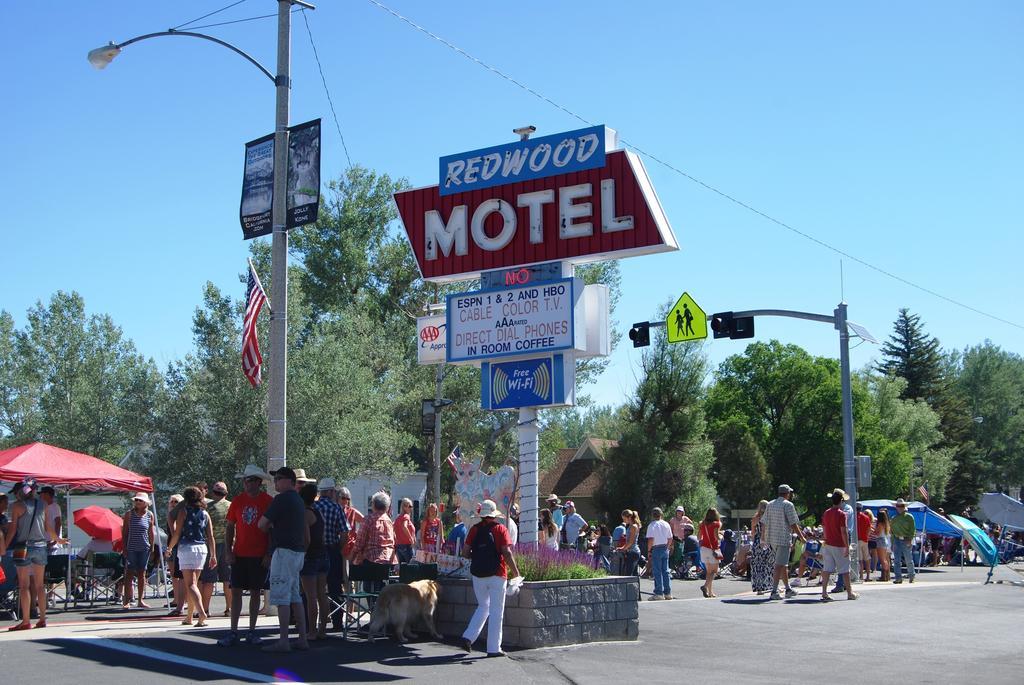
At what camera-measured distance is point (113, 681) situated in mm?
8914

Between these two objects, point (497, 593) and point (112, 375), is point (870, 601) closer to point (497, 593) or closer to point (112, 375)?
point (497, 593)

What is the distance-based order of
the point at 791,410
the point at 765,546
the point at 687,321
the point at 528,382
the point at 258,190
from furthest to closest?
the point at 791,410 → the point at 687,321 → the point at 765,546 → the point at 258,190 → the point at 528,382


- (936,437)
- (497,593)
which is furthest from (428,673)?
(936,437)

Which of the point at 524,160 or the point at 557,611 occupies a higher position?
the point at 524,160

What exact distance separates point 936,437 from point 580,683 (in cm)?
6189

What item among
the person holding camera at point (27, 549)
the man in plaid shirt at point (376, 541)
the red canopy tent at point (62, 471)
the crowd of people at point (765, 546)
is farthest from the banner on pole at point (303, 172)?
the crowd of people at point (765, 546)

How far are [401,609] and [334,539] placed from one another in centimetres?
121

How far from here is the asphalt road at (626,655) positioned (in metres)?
9.64

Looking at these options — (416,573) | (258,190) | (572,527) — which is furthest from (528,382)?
(572,527)

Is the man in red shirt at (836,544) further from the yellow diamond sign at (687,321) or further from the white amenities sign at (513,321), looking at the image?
the white amenities sign at (513,321)

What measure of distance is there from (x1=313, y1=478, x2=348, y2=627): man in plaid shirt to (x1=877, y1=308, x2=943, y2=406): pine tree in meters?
68.8

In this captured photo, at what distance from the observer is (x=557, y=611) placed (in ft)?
38.2

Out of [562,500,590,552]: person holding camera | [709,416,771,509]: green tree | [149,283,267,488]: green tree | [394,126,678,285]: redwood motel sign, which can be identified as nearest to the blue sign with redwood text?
[394,126,678,285]: redwood motel sign

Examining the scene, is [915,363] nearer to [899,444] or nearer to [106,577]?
[899,444]
